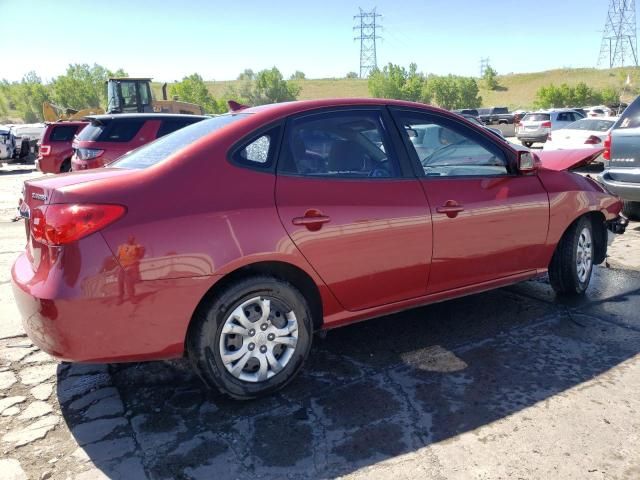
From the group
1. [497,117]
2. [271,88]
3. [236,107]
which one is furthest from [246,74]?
[236,107]

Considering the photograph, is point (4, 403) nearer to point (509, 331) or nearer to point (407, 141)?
point (407, 141)

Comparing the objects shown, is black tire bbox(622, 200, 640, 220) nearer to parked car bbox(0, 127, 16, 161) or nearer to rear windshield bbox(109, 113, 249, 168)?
rear windshield bbox(109, 113, 249, 168)

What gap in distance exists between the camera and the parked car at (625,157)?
6.82m

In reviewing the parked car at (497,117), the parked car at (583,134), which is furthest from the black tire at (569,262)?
the parked car at (497,117)

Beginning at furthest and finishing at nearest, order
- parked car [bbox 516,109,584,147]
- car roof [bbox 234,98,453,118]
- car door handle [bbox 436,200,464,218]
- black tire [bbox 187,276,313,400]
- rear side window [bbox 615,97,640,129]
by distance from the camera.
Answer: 1. parked car [bbox 516,109,584,147]
2. rear side window [bbox 615,97,640,129]
3. car door handle [bbox 436,200,464,218]
4. car roof [bbox 234,98,453,118]
5. black tire [bbox 187,276,313,400]

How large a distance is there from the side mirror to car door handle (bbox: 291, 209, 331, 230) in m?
1.72

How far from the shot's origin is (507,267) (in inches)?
162

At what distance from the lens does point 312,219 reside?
3105mm

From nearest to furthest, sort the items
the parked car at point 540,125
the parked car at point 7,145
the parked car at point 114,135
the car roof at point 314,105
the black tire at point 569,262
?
the car roof at point 314,105 < the black tire at point 569,262 < the parked car at point 114,135 < the parked car at point 7,145 < the parked car at point 540,125

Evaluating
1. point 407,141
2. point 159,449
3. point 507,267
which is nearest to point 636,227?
point 507,267

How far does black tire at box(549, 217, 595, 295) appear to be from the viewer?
454 centimetres

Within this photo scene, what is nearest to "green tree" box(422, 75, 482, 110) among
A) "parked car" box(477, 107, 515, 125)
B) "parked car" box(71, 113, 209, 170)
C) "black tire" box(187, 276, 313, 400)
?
"parked car" box(477, 107, 515, 125)

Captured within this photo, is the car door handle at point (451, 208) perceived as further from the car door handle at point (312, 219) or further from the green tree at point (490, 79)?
the green tree at point (490, 79)

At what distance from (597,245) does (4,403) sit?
4.66 meters
